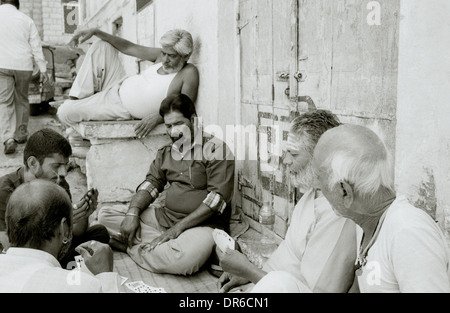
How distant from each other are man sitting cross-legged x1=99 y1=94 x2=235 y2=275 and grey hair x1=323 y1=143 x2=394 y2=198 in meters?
2.39

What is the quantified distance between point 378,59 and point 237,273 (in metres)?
1.31

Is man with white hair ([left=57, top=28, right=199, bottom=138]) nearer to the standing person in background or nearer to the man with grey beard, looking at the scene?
the standing person in background

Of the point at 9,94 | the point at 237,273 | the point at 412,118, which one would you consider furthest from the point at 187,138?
the point at 9,94

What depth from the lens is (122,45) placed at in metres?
6.32

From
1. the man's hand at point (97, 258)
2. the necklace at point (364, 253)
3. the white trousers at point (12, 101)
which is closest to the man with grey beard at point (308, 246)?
the necklace at point (364, 253)

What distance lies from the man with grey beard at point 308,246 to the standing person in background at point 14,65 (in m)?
5.23

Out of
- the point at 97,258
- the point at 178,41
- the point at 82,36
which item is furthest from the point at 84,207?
the point at 82,36

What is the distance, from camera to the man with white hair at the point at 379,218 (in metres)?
1.72

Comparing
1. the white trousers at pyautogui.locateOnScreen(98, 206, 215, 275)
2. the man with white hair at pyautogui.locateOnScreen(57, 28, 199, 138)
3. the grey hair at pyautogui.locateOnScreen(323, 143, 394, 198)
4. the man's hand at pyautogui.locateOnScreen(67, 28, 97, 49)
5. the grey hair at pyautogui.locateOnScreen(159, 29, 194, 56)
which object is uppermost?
the man's hand at pyautogui.locateOnScreen(67, 28, 97, 49)

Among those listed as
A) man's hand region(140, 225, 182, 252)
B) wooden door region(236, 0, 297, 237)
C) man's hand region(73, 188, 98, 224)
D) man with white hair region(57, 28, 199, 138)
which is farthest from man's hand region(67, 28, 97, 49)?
man's hand region(140, 225, 182, 252)

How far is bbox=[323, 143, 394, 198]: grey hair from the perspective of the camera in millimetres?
1958

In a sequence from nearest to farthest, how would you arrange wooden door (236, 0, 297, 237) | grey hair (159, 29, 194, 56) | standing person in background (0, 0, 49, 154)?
wooden door (236, 0, 297, 237)
grey hair (159, 29, 194, 56)
standing person in background (0, 0, 49, 154)

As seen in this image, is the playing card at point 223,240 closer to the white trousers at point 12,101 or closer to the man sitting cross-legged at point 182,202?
the man sitting cross-legged at point 182,202

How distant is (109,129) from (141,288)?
6.73 feet
